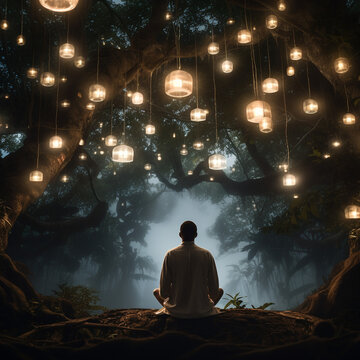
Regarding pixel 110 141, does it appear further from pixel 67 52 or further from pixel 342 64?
pixel 342 64

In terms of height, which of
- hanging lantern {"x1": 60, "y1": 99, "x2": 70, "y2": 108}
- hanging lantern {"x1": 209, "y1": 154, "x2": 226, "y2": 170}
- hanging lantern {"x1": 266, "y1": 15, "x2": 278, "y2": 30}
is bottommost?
hanging lantern {"x1": 209, "y1": 154, "x2": 226, "y2": 170}

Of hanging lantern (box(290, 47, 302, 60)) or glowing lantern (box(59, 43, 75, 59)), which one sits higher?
hanging lantern (box(290, 47, 302, 60))

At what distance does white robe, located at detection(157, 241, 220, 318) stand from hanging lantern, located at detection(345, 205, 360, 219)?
2144mm

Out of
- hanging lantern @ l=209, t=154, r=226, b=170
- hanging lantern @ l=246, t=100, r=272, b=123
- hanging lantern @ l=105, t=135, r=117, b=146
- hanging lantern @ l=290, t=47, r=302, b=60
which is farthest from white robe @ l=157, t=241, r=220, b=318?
hanging lantern @ l=105, t=135, r=117, b=146

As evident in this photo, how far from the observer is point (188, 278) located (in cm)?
261

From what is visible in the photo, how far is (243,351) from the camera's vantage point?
7.90 ft

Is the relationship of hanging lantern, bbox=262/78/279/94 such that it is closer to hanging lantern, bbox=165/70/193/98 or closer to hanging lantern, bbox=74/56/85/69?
hanging lantern, bbox=165/70/193/98

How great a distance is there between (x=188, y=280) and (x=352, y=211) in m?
2.38

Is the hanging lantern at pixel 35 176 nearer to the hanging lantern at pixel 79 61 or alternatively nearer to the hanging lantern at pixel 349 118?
the hanging lantern at pixel 79 61

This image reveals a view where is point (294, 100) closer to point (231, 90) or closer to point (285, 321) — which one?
point (231, 90)

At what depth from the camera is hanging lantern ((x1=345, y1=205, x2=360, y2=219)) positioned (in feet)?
12.6

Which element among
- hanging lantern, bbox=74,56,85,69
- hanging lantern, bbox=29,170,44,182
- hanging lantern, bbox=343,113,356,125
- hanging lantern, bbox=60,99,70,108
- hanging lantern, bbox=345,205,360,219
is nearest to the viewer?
hanging lantern, bbox=345,205,360,219

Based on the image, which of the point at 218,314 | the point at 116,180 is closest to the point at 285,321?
the point at 218,314

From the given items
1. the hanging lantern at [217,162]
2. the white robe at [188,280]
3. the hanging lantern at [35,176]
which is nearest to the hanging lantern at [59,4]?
the white robe at [188,280]
